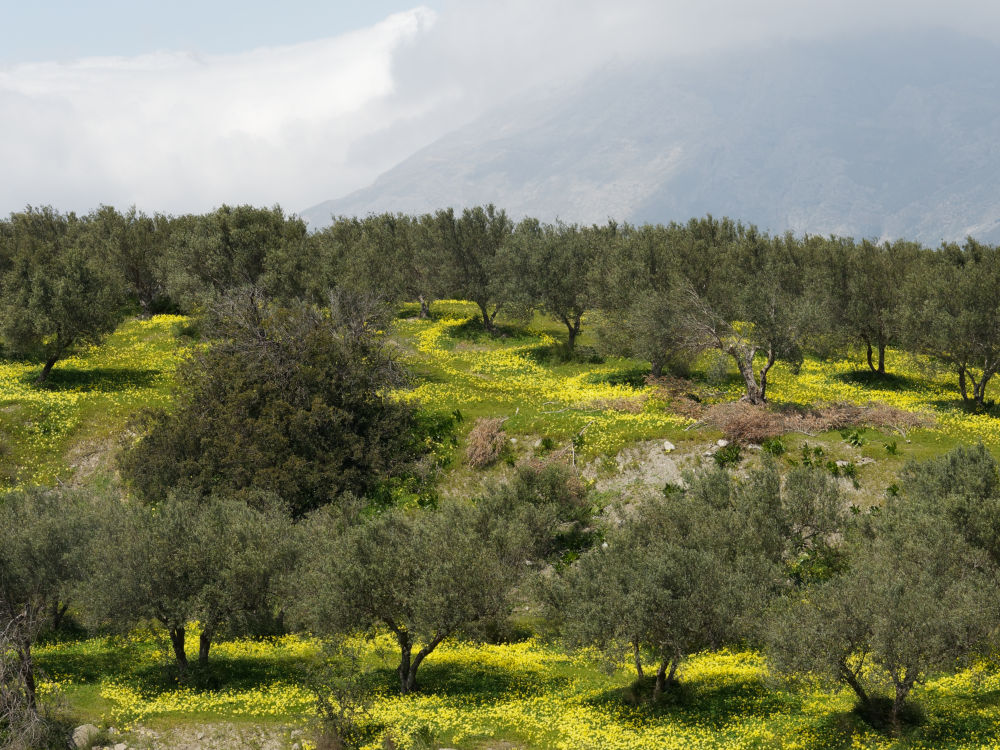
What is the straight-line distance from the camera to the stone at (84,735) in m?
23.7

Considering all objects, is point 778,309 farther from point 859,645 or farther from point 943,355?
point 859,645

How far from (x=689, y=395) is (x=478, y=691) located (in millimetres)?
30214

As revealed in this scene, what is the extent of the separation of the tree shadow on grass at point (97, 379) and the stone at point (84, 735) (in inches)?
1450

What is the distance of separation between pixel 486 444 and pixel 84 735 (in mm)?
27045

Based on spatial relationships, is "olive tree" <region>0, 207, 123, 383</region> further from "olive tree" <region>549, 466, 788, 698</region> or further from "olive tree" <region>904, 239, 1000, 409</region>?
"olive tree" <region>904, 239, 1000, 409</region>

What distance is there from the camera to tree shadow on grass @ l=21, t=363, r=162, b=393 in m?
56.2

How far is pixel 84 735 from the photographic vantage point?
2392 cm

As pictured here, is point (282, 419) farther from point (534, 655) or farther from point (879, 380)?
point (879, 380)

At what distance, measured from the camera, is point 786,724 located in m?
23.0

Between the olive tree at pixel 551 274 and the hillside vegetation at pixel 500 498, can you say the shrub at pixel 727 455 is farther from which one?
the olive tree at pixel 551 274

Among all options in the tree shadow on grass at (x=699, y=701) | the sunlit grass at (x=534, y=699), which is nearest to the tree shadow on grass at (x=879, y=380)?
the sunlit grass at (x=534, y=699)

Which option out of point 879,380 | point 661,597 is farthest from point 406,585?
point 879,380

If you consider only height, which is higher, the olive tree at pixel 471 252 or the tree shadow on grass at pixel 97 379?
the olive tree at pixel 471 252

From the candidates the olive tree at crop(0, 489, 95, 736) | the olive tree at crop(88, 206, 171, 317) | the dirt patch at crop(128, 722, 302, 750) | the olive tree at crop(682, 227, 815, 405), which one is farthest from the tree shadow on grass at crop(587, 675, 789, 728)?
the olive tree at crop(88, 206, 171, 317)
